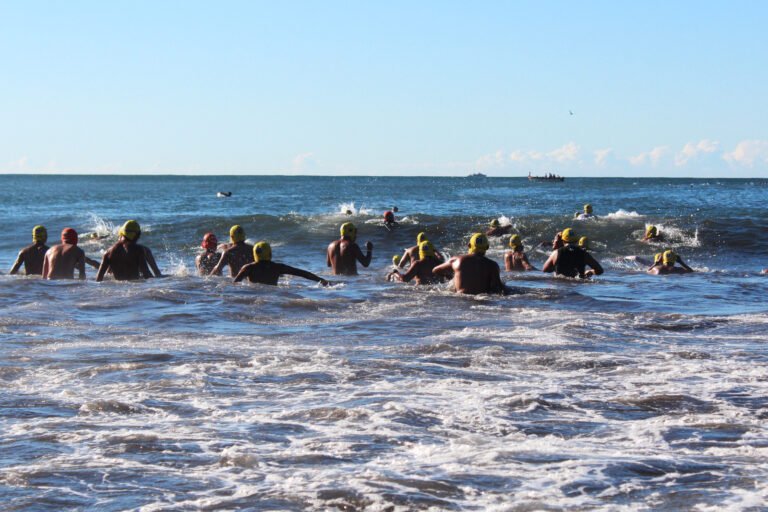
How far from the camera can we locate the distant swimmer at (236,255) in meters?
16.4

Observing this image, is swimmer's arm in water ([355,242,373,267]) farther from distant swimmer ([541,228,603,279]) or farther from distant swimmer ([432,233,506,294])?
distant swimmer ([541,228,603,279])

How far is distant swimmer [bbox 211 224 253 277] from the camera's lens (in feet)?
53.7

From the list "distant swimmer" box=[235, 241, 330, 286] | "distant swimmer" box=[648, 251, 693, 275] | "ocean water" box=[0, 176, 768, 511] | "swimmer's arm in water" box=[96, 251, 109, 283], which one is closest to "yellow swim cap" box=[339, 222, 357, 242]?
"ocean water" box=[0, 176, 768, 511]

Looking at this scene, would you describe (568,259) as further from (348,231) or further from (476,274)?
(348,231)

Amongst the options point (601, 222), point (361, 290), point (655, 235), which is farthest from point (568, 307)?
→ point (601, 222)

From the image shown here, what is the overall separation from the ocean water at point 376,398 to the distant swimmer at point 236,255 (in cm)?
63

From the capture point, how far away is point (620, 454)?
6250 mm

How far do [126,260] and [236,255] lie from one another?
1843 mm

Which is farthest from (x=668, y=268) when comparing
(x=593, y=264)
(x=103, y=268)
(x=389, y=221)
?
(x=389, y=221)

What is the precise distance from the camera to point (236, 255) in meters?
16.5

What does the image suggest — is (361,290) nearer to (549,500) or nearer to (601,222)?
(549,500)

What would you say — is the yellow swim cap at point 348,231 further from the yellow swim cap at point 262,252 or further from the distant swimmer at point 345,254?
the yellow swim cap at point 262,252

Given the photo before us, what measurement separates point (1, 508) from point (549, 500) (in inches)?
118

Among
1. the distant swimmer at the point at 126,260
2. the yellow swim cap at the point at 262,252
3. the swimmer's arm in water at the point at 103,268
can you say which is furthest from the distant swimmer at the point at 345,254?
the swimmer's arm in water at the point at 103,268
